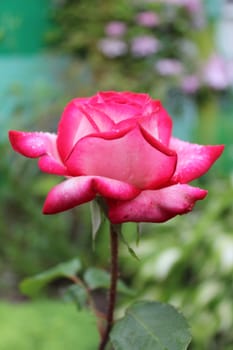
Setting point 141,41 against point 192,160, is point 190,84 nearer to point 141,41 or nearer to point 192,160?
point 141,41

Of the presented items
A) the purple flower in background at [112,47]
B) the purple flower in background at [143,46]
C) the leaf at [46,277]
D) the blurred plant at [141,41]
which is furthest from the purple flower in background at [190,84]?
the leaf at [46,277]

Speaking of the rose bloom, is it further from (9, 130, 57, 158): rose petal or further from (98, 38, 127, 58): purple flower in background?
(98, 38, 127, 58): purple flower in background

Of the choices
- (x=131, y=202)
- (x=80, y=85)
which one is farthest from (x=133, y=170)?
(x=80, y=85)

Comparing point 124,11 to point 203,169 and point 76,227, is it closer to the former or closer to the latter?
point 76,227

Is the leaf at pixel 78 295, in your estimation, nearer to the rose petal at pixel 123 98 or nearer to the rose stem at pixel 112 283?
the rose stem at pixel 112 283

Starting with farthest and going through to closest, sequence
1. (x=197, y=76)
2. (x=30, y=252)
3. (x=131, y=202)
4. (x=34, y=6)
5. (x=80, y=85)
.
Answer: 1. (x=197, y=76)
2. (x=80, y=85)
3. (x=34, y=6)
4. (x=30, y=252)
5. (x=131, y=202)
